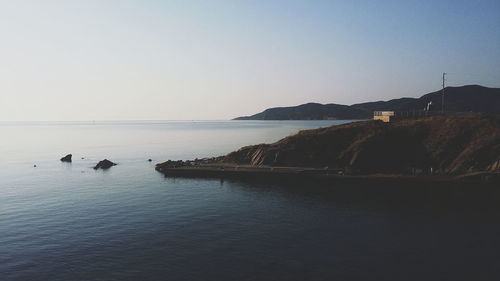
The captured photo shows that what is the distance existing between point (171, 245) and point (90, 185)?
4779 centimetres

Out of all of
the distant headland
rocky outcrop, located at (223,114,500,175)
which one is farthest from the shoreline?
rocky outcrop, located at (223,114,500,175)

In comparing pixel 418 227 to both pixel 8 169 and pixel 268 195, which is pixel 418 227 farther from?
pixel 8 169

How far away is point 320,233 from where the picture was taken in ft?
152

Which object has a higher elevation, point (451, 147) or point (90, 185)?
point (451, 147)

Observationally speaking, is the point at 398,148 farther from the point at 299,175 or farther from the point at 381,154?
the point at 299,175

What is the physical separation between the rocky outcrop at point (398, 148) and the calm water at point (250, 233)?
12.2 metres

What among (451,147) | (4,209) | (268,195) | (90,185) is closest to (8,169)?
(90,185)

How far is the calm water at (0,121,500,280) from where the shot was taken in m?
35.8

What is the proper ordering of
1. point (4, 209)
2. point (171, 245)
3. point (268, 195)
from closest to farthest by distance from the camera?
point (171, 245) < point (4, 209) < point (268, 195)

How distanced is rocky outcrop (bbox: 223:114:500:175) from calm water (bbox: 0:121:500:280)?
12.2m

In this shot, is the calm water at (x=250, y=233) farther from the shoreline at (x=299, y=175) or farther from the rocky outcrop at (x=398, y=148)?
the rocky outcrop at (x=398, y=148)

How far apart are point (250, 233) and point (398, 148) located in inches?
2267

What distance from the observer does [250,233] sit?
46.3m

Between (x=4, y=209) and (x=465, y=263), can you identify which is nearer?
(x=465, y=263)
